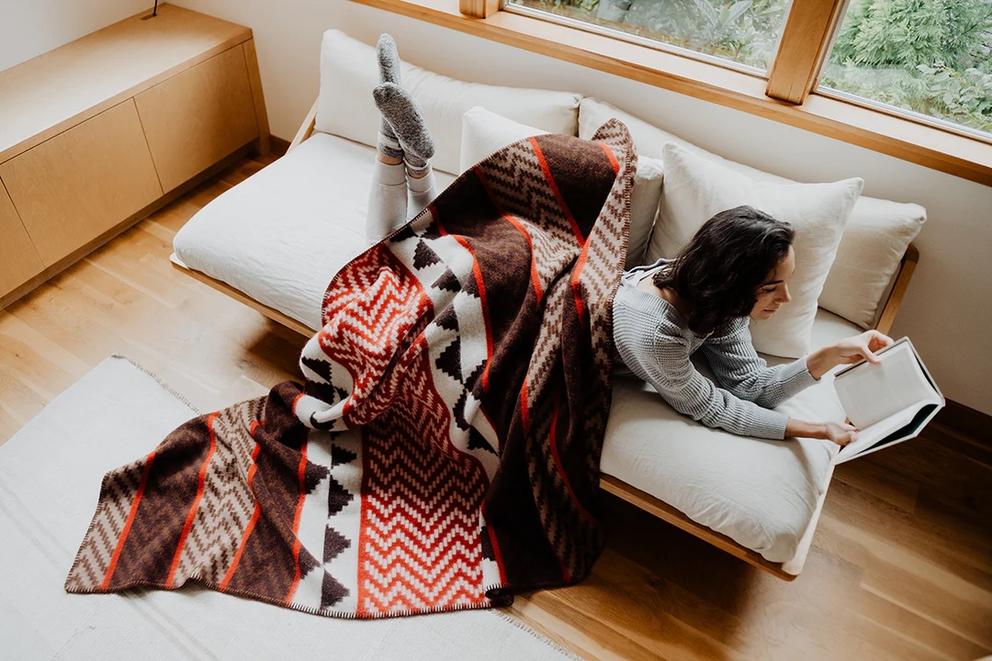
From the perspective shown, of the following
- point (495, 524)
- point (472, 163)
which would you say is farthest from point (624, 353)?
point (472, 163)

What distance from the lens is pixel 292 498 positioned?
1.70 metres

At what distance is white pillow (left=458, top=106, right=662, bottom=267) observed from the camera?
5.41 ft

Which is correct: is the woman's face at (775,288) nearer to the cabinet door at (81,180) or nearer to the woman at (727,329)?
the woman at (727,329)

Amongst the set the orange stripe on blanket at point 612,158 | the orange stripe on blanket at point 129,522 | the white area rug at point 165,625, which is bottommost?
the white area rug at point 165,625

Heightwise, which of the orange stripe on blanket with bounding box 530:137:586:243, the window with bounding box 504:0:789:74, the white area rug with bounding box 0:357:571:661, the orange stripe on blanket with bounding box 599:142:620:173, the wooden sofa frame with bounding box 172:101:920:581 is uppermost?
the window with bounding box 504:0:789:74

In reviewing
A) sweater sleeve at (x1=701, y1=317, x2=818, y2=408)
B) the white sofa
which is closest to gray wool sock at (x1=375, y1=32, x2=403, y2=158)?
the white sofa

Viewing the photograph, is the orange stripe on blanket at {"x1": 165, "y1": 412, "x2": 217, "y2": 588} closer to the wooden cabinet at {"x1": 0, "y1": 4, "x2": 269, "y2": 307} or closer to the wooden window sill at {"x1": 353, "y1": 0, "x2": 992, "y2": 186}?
the wooden cabinet at {"x1": 0, "y1": 4, "x2": 269, "y2": 307}

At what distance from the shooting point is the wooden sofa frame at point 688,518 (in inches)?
55.5

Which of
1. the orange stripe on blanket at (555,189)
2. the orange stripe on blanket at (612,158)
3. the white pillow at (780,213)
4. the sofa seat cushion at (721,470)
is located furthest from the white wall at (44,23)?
the sofa seat cushion at (721,470)

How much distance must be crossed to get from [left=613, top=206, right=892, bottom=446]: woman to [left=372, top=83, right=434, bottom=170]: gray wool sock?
610 mm

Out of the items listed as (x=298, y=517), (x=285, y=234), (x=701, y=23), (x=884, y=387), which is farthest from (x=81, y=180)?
(x=884, y=387)

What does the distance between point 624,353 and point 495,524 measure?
0.55m

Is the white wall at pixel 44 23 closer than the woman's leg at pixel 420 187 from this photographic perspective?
No

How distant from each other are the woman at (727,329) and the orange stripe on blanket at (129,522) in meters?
1.19
